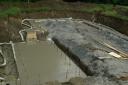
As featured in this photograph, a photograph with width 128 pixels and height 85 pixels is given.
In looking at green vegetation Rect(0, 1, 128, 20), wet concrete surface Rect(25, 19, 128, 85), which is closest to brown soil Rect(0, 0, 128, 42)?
green vegetation Rect(0, 1, 128, 20)

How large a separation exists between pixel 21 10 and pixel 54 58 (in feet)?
30.1

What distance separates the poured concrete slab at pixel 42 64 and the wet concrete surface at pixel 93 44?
0.68 m

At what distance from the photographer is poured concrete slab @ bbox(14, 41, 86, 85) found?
481 inches

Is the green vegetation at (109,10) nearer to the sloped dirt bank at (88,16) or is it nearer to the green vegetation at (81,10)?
the green vegetation at (81,10)

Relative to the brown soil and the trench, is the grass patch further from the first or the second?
the trench

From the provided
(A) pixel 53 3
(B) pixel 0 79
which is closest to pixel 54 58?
(B) pixel 0 79

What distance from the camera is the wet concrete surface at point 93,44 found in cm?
1205

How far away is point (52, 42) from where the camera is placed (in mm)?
17500

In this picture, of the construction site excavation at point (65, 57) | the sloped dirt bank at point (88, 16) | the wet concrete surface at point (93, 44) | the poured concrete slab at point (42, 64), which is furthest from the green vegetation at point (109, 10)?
the poured concrete slab at point (42, 64)

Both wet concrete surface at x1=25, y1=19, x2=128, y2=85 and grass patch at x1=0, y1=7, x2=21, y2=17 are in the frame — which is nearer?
wet concrete surface at x1=25, y1=19, x2=128, y2=85

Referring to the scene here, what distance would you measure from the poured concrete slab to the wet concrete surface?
0.68m

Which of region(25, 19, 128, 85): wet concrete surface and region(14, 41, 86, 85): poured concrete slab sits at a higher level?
region(25, 19, 128, 85): wet concrete surface

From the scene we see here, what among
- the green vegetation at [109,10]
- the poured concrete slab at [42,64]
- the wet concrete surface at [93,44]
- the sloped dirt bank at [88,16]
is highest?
the green vegetation at [109,10]

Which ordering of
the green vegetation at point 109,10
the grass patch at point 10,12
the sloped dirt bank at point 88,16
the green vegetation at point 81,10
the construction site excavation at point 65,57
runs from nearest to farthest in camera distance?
the construction site excavation at point 65,57 < the grass patch at point 10,12 < the sloped dirt bank at point 88,16 < the green vegetation at point 81,10 < the green vegetation at point 109,10
